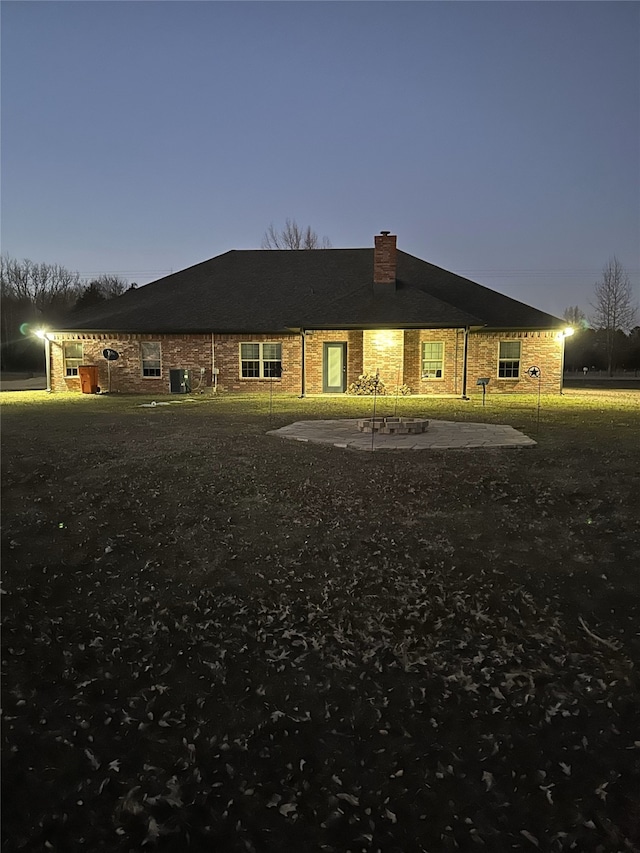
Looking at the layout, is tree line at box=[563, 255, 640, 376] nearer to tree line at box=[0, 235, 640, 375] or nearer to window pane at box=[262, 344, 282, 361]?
tree line at box=[0, 235, 640, 375]

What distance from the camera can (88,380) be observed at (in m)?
20.1

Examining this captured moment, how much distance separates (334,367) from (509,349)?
270 inches

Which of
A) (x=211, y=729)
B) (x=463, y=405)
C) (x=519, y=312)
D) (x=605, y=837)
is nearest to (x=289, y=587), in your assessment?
(x=211, y=729)

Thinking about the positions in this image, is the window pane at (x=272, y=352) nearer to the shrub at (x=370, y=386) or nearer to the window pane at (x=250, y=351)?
the window pane at (x=250, y=351)

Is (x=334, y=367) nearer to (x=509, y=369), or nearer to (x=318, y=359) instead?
(x=318, y=359)

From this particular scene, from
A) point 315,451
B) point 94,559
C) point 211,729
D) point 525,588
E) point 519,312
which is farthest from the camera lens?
point 519,312

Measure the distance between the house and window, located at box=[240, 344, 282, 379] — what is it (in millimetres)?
40

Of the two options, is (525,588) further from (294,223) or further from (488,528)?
(294,223)

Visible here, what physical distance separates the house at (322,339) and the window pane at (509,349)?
4cm

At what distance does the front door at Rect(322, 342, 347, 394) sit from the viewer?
2000 centimetres

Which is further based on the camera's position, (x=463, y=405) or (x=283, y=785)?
(x=463, y=405)

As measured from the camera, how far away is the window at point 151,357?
2114 centimetres

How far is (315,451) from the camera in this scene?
771 centimetres

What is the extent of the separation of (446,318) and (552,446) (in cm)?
1099
